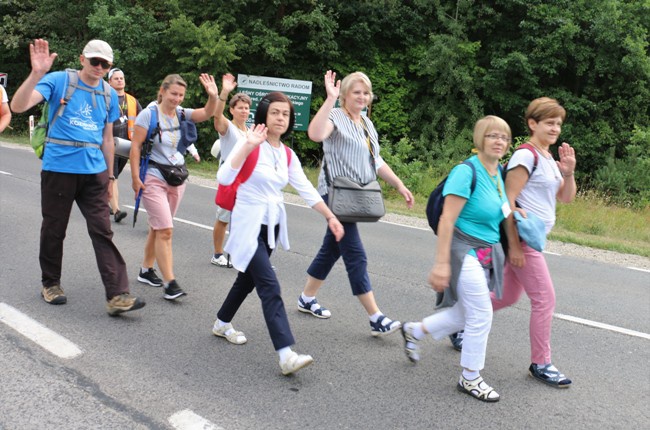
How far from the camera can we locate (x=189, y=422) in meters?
3.18

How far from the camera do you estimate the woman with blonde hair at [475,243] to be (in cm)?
359

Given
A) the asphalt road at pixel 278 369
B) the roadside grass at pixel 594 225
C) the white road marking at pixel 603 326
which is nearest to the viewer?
the asphalt road at pixel 278 369

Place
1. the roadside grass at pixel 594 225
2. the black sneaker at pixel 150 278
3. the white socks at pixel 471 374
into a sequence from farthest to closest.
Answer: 1. the roadside grass at pixel 594 225
2. the black sneaker at pixel 150 278
3. the white socks at pixel 471 374

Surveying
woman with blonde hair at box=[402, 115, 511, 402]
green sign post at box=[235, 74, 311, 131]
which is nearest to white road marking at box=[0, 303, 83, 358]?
woman with blonde hair at box=[402, 115, 511, 402]

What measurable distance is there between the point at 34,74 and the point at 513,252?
3.34m

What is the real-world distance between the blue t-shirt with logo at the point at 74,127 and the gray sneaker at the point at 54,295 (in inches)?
39.8

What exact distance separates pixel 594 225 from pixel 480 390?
952cm

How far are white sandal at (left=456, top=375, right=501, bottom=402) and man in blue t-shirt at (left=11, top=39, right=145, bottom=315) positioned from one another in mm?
2483

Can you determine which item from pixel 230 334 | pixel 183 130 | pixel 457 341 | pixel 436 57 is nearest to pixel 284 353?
pixel 230 334

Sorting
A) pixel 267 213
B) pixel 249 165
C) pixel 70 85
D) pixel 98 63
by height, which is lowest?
pixel 267 213

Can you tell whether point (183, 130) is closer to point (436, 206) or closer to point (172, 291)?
point (172, 291)

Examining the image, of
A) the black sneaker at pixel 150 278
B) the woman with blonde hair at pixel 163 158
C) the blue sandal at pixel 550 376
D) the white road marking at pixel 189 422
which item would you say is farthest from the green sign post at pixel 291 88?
the white road marking at pixel 189 422

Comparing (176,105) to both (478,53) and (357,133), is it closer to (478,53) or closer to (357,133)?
(357,133)

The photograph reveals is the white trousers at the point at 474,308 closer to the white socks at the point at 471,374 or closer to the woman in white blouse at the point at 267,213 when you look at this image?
the white socks at the point at 471,374
